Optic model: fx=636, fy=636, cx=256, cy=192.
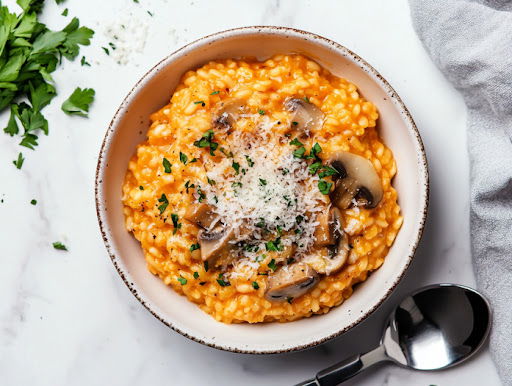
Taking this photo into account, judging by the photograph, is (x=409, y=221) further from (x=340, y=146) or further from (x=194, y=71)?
(x=194, y=71)

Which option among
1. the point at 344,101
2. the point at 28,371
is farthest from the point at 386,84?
the point at 28,371

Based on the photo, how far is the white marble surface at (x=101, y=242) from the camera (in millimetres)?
4156

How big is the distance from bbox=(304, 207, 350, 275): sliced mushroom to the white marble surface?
0.83 m

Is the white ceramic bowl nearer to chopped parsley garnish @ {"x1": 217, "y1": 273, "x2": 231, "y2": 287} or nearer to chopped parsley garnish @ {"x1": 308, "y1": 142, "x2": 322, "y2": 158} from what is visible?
chopped parsley garnish @ {"x1": 217, "y1": 273, "x2": 231, "y2": 287}

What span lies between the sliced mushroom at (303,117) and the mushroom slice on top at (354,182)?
0.68ft

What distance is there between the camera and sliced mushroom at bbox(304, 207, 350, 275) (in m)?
3.49

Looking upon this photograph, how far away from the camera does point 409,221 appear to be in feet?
12.3

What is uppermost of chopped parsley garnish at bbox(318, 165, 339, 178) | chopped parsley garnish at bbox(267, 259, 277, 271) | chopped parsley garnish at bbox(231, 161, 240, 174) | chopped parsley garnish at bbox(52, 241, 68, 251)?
chopped parsley garnish at bbox(318, 165, 339, 178)

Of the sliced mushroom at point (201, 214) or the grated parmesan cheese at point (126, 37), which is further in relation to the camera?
the grated parmesan cheese at point (126, 37)

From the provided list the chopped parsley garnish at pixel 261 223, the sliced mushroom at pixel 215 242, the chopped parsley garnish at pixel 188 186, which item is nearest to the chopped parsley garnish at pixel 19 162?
the chopped parsley garnish at pixel 188 186

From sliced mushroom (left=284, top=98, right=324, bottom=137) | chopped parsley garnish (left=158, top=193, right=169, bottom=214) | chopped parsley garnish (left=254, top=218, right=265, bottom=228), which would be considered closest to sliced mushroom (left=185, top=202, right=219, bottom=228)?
chopped parsley garnish (left=158, top=193, right=169, bottom=214)

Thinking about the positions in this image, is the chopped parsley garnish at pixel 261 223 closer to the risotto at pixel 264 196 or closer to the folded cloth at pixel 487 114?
the risotto at pixel 264 196

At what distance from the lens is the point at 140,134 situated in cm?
394

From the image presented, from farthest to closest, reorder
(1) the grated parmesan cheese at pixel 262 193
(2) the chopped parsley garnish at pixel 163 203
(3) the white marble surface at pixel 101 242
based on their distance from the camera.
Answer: (3) the white marble surface at pixel 101 242 → (2) the chopped parsley garnish at pixel 163 203 → (1) the grated parmesan cheese at pixel 262 193
